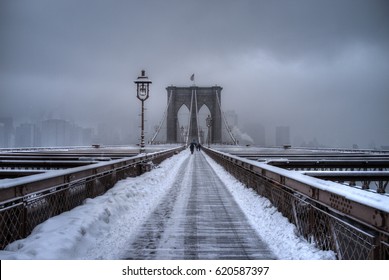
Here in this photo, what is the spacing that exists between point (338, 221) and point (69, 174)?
181 inches

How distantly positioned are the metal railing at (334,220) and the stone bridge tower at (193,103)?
9992 centimetres

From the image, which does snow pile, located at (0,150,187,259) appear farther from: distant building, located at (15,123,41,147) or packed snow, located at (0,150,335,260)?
distant building, located at (15,123,41,147)

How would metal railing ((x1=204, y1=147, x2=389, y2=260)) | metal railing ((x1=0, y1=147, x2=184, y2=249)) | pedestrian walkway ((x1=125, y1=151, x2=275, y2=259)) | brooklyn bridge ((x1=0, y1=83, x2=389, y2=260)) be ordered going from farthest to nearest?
pedestrian walkway ((x1=125, y1=151, x2=275, y2=259)) < metal railing ((x1=0, y1=147, x2=184, y2=249)) < brooklyn bridge ((x1=0, y1=83, x2=389, y2=260)) < metal railing ((x1=204, y1=147, x2=389, y2=260))

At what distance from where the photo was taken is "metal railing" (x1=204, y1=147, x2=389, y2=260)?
8.99ft

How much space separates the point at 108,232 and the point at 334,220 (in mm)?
3504

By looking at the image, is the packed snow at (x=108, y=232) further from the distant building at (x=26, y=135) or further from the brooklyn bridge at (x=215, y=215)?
the distant building at (x=26, y=135)

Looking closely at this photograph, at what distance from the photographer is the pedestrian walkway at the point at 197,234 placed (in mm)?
3986

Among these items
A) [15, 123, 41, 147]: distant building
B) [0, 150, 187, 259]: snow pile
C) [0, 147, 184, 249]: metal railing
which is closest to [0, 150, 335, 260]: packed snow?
[0, 150, 187, 259]: snow pile

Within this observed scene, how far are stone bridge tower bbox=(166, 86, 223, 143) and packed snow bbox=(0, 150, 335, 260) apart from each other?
322 ft

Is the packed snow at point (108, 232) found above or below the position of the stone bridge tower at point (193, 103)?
below

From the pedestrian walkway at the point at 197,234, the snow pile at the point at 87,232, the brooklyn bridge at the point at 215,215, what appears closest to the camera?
the brooklyn bridge at the point at 215,215

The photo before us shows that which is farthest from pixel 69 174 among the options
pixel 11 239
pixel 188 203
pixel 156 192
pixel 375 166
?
pixel 375 166

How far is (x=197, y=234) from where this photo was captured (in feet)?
15.9

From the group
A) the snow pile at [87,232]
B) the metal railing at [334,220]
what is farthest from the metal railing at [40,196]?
the metal railing at [334,220]
